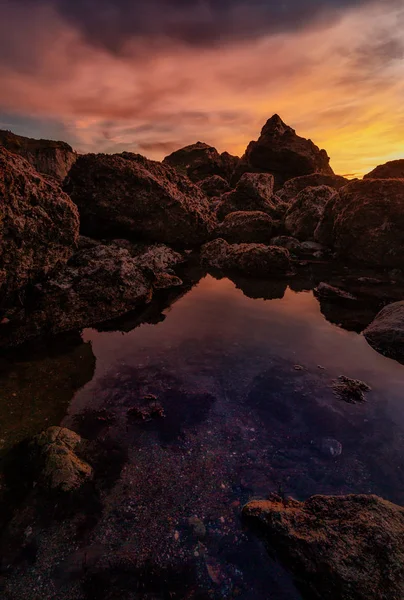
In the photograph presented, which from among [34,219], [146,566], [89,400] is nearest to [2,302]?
[34,219]

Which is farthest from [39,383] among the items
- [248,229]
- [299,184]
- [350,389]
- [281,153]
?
[281,153]

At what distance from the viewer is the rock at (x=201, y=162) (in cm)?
10500

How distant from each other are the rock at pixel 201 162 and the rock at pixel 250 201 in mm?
56842

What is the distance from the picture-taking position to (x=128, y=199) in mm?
28656

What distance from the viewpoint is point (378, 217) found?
27969 mm

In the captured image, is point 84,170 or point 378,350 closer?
point 378,350

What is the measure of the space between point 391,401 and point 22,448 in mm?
11177

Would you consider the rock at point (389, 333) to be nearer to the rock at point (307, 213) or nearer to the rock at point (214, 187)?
the rock at point (307, 213)

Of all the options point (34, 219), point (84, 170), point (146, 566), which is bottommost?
point (146, 566)

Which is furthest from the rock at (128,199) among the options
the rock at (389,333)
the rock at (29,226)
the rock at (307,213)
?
the rock at (389,333)

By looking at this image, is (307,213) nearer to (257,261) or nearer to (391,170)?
(257,261)

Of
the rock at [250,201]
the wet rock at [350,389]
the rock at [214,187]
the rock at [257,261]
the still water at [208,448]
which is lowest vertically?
the still water at [208,448]

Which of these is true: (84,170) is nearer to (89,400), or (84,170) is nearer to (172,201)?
(172,201)

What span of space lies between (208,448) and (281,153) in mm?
94987
